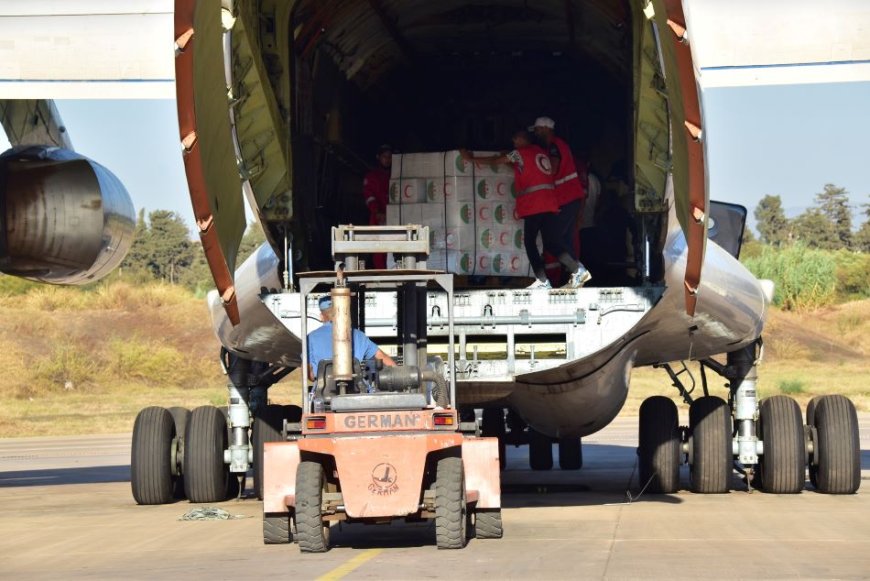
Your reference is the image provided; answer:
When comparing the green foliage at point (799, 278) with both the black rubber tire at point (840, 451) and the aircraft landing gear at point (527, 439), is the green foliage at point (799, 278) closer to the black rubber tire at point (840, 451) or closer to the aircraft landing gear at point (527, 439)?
the aircraft landing gear at point (527, 439)

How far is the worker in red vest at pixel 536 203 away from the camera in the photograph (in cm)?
1334

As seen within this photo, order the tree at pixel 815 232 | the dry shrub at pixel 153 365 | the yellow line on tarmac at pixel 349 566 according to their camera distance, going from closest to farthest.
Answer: the yellow line on tarmac at pixel 349 566 < the dry shrub at pixel 153 365 < the tree at pixel 815 232

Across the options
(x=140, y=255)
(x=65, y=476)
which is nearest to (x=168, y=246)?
(x=140, y=255)

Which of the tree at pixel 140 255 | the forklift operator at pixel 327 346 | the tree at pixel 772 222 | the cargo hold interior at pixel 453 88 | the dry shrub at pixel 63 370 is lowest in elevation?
the forklift operator at pixel 327 346

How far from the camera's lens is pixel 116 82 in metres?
12.9

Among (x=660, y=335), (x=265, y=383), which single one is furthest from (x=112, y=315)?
(x=660, y=335)

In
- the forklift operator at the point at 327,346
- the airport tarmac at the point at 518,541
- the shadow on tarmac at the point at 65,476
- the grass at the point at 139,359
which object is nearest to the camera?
the airport tarmac at the point at 518,541

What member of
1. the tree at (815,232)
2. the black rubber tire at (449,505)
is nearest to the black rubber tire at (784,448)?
the black rubber tire at (449,505)

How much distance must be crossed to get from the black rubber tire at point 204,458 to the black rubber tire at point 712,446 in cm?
459

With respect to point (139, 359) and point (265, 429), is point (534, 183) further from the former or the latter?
point (139, 359)

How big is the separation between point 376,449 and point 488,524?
124 centimetres

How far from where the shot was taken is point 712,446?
1446cm

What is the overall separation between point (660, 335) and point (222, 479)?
465 cm

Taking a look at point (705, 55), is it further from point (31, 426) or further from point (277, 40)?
point (31, 426)
